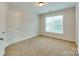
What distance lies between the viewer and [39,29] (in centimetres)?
222

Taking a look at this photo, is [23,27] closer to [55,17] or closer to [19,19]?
[19,19]

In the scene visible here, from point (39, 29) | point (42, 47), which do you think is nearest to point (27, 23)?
point (39, 29)

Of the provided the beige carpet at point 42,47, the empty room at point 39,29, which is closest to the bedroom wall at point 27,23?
the empty room at point 39,29

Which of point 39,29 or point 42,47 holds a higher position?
point 39,29

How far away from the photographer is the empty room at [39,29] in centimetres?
159

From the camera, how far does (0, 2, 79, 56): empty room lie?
1590 mm

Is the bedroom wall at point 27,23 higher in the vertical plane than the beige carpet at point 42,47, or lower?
higher

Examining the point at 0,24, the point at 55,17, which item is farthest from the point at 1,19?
the point at 55,17

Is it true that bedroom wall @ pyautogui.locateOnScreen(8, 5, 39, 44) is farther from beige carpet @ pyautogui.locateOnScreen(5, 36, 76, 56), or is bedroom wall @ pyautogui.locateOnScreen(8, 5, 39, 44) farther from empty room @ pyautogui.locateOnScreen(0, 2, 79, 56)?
beige carpet @ pyautogui.locateOnScreen(5, 36, 76, 56)

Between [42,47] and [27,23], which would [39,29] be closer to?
[42,47]

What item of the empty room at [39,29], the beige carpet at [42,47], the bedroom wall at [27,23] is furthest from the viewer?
the bedroom wall at [27,23]

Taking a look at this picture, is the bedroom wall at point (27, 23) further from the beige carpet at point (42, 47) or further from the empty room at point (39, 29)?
the beige carpet at point (42, 47)

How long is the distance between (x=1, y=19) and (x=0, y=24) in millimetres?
117

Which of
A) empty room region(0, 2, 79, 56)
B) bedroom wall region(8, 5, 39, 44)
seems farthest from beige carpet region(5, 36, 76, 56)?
bedroom wall region(8, 5, 39, 44)
